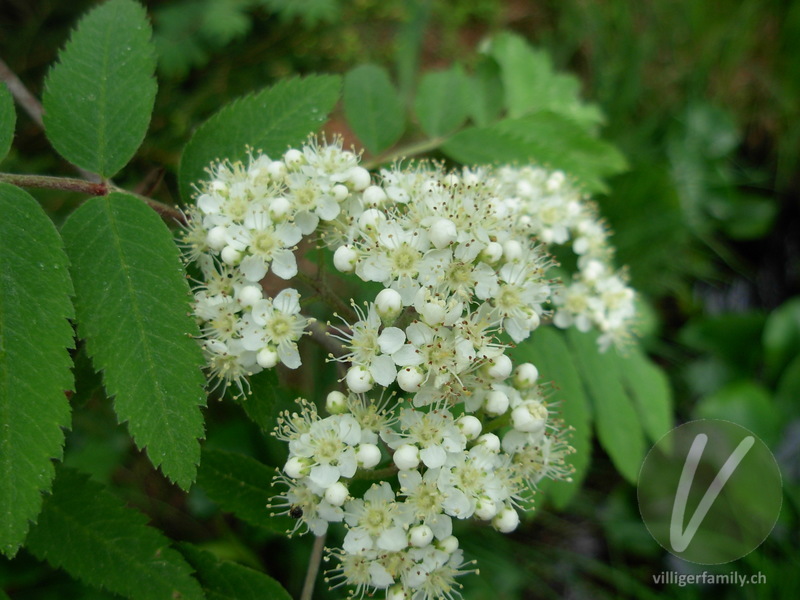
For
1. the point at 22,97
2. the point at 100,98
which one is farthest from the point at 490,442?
the point at 22,97

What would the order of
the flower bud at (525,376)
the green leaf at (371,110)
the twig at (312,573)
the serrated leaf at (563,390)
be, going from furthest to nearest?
the green leaf at (371,110) → the serrated leaf at (563,390) → the twig at (312,573) → the flower bud at (525,376)

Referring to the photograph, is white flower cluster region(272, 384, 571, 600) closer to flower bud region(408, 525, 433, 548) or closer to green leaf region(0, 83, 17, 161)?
flower bud region(408, 525, 433, 548)

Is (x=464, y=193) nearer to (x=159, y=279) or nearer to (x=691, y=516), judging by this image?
(x=159, y=279)

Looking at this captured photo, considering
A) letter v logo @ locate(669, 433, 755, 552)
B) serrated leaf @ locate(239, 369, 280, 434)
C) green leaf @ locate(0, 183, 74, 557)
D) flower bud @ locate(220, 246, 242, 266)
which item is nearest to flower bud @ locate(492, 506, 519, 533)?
serrated leaf @ locate(239, 369, 280, 434)

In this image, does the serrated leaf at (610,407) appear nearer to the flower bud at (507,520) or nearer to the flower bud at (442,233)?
the flower bud at (507,520)

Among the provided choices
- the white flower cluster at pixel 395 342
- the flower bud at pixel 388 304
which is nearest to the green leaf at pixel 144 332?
the white flower cluster at pixel 395 342

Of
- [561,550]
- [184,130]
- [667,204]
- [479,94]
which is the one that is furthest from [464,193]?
[561,550]

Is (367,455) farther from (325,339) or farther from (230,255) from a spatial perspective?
(230,255)
